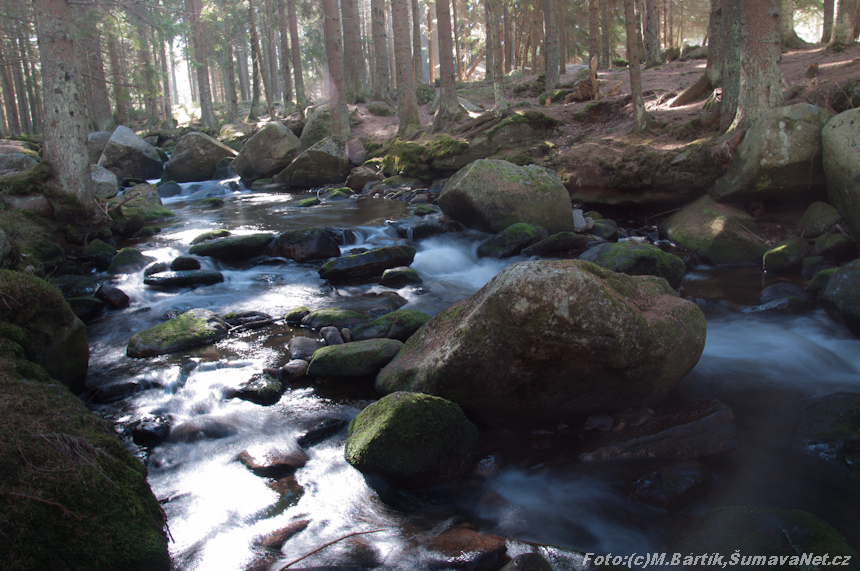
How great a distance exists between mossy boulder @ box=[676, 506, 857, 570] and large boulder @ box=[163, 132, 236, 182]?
21.8 m

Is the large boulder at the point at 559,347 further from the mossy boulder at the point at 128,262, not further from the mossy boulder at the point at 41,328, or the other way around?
the mossy boulder at the point at 128,262

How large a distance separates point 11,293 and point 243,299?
154 inches

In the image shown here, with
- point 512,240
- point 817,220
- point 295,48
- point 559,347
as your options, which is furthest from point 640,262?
point 295,48

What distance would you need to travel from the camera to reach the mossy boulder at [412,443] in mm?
3885

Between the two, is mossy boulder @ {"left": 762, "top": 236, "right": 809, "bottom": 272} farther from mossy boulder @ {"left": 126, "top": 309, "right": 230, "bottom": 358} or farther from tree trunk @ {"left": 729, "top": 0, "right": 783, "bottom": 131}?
mossy boulder @ {"left": 126, "top": 309, "right": 230, "bottom": 358}

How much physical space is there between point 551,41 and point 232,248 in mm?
15479

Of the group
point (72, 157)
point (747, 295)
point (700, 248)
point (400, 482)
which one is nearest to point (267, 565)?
point (400, 482)

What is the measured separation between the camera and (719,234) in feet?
30.6

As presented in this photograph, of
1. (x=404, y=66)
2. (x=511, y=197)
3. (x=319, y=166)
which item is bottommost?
(x=511, y=197)

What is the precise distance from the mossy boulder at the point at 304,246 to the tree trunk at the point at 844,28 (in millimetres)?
15581

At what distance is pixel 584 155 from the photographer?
12938 millimetres

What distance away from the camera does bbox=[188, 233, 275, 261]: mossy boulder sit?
9.75 meters

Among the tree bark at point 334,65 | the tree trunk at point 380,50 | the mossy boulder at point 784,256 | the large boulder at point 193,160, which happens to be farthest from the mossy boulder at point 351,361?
the tree trunk at point 380,50

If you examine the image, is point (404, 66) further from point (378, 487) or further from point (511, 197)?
point (378, 487)
